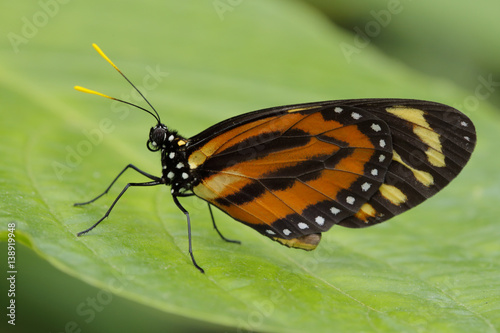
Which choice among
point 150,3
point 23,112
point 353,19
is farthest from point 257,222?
point 353,19

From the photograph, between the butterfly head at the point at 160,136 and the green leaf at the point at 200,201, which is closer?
the green leaf at the point at 200,201

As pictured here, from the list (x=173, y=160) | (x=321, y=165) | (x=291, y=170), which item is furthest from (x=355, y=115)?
(x=173, y=160)

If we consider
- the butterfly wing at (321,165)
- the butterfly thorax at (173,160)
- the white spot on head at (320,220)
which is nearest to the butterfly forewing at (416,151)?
the butterfly wing at (321,165)

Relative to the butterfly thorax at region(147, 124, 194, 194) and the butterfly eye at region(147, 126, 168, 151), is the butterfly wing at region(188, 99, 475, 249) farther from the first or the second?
the butterfly eye at region(147, 126, 168, 151)

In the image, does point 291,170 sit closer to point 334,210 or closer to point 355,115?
point 334,210

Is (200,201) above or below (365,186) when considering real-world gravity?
below

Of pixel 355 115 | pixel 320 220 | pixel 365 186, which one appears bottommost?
pixel 320 220

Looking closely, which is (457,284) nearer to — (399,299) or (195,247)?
(399,299)

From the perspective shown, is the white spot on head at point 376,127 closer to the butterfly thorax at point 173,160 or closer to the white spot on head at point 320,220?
the white spot on head at point 320,220
